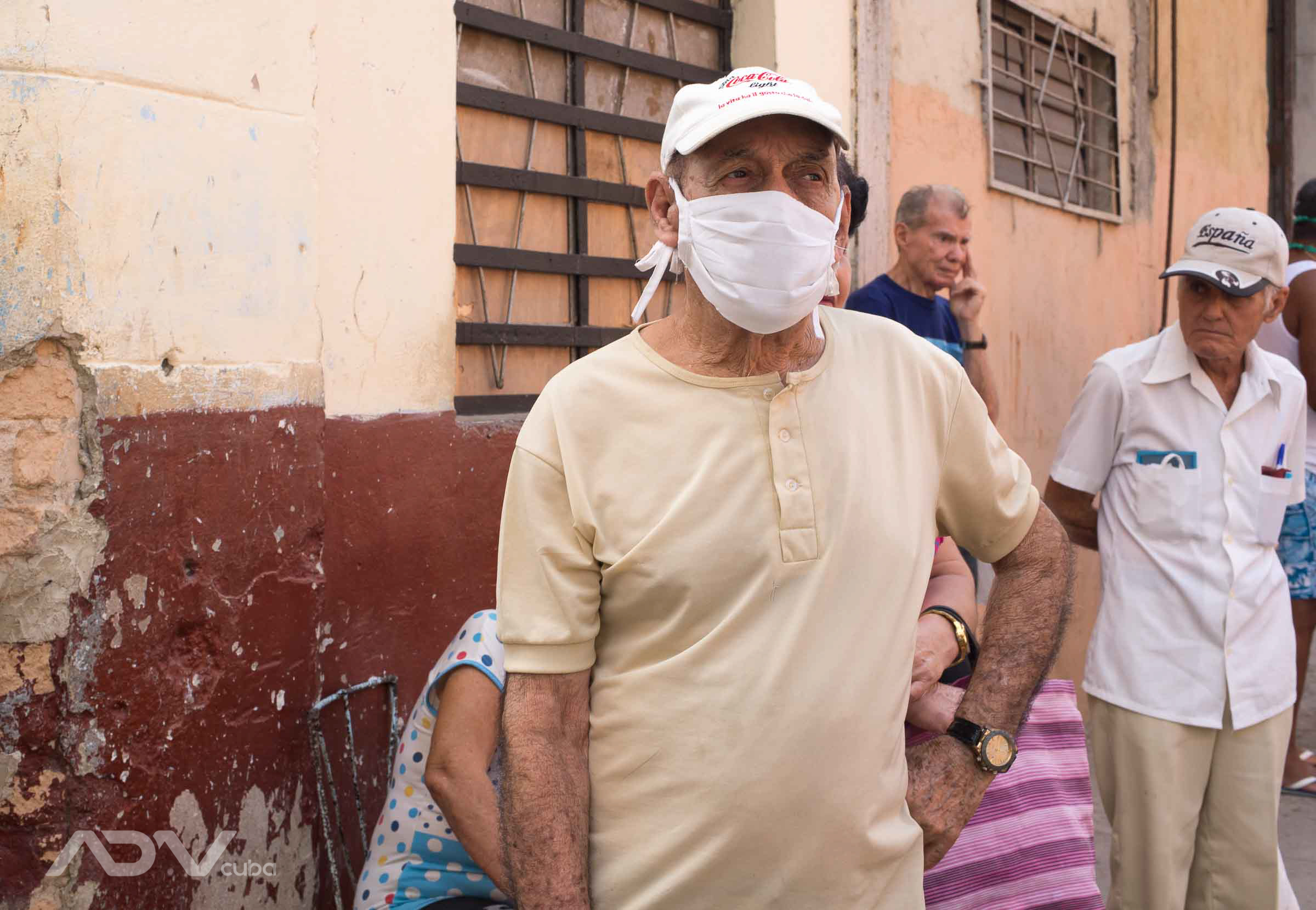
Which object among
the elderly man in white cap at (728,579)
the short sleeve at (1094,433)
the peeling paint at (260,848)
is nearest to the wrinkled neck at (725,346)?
the elderly man in white cap at (728,579)

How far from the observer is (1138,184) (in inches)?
263

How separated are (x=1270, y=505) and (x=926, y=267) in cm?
141

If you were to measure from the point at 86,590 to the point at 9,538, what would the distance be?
0.17 m

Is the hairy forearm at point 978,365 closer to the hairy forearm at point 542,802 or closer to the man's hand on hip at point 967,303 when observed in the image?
the man's hand on hip at point 967,303

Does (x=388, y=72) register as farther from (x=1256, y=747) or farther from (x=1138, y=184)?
(x=1138, y=184)

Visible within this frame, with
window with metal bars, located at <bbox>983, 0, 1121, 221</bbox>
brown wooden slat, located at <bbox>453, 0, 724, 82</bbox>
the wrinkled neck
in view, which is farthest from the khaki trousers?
window with metal bars, located at <bbox>983, 0, 1121, 221</bbox>

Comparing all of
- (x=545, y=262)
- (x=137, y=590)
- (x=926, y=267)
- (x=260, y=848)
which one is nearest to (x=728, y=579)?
(x=137, y=590)

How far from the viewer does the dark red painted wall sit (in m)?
2.30

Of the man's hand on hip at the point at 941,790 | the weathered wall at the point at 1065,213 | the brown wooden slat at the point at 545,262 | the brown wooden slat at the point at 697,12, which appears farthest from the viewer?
the weathered wall at the point at 1065,213

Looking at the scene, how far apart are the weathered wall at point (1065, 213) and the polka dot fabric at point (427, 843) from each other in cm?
275

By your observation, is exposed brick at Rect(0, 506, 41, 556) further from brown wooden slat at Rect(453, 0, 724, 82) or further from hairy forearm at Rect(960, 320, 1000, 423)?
hairy forearm at Rect(960, 320, 1000, 423)

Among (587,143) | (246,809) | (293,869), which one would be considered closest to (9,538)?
(246,809)

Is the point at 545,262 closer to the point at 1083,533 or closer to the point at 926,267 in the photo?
the point at 926,267

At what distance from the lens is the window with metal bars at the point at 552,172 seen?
11.0ft
